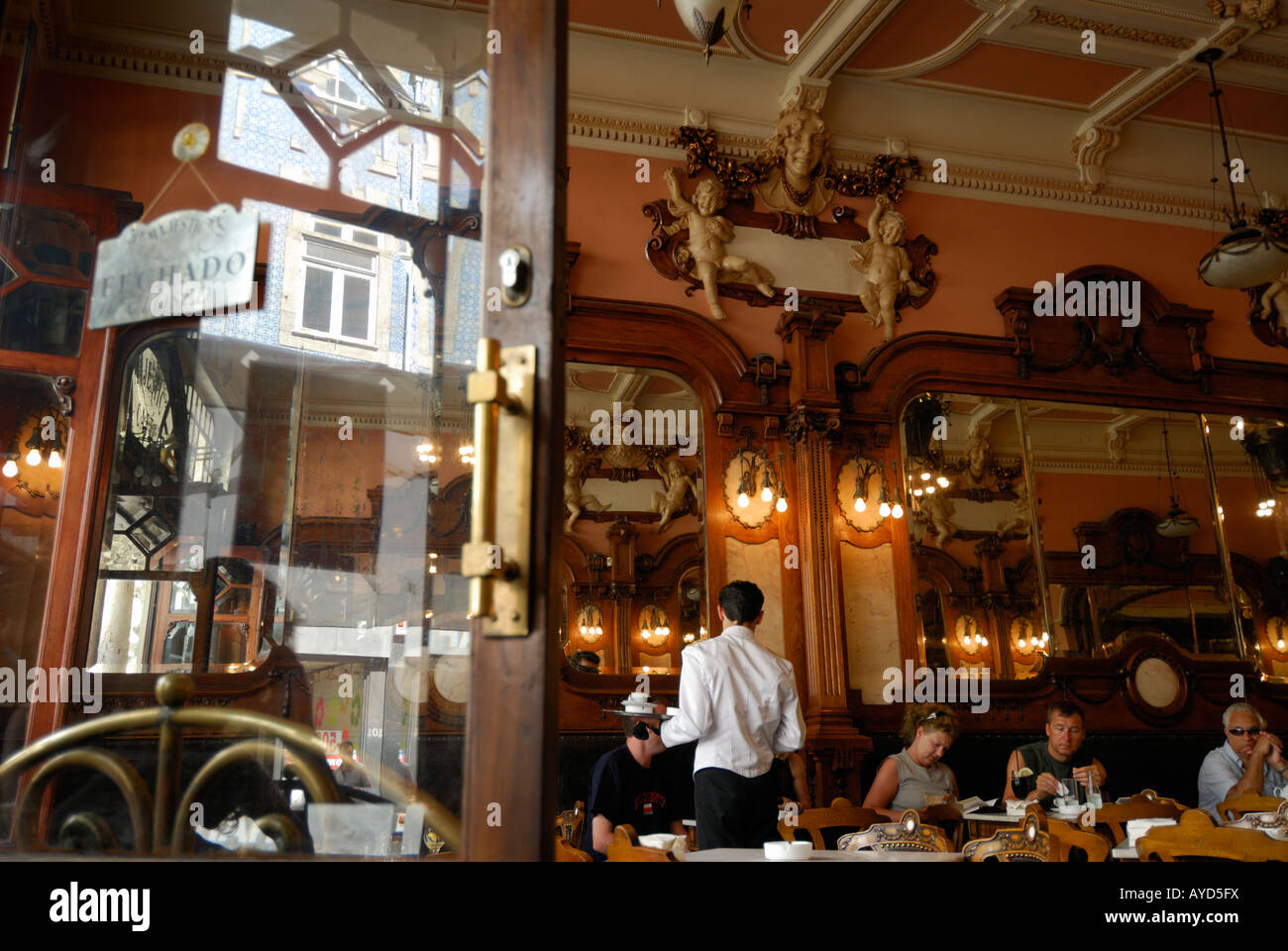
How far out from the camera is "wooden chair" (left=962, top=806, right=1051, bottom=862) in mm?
2129

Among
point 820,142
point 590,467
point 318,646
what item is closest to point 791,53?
point 820,142

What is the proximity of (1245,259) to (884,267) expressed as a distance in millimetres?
1926

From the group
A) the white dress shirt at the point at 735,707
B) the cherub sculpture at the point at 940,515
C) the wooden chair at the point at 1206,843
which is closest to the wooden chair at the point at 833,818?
the white dress shirt at the point at 735,707

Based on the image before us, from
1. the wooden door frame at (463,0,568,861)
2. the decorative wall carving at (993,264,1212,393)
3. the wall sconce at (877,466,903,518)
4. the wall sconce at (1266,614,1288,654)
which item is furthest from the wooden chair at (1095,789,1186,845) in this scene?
the wall sconce at (1266,614,1288,654)

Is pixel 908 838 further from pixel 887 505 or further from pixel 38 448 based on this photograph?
pixel 887 505

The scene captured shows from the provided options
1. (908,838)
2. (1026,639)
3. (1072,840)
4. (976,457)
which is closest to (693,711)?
(908,838)

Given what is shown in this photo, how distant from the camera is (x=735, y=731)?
3160 millimetres

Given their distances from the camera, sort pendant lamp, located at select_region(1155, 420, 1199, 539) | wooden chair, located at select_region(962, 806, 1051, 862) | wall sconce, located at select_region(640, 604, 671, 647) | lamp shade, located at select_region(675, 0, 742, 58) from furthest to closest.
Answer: pendant lamp, located at select_region(1155, 420, 1199, 539) < wall sconce, located at select_region(640, 604, 671, 647) < lamp shade, located at select_region(675, 0, 742, 58) < wooden chair, located at select_region(962, 806, 1051, 862)

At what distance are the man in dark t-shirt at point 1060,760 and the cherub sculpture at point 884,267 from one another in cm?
250

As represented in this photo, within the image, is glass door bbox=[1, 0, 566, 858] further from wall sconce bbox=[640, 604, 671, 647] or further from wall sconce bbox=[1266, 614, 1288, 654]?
wall sconce bbox=[1266, 614, 1288, 654]

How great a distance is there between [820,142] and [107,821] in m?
5.68

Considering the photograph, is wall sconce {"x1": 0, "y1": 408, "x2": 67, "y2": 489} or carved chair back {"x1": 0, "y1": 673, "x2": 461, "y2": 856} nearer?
carved chair back {"x1": 0, "y1": 673, "x2": 461, "y2": 856}

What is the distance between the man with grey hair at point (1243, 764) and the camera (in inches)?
162

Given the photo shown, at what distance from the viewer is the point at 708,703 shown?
3.18 meters
